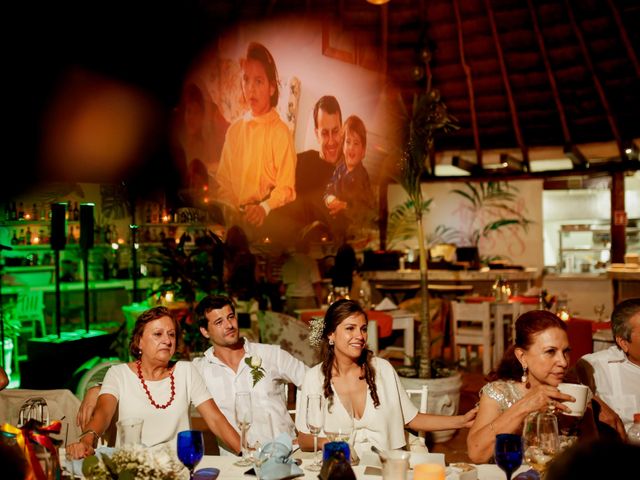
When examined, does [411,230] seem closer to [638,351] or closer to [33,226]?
[33,226]

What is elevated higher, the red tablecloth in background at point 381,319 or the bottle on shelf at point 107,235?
the bottle on shelf at point 107,235

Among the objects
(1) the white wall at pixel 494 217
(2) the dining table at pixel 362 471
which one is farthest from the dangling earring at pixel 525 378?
(1) the white wall at pixel 494 217

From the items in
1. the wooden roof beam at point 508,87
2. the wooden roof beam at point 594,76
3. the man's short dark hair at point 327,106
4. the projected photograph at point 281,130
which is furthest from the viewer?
the wooden roof beam at point 508,87

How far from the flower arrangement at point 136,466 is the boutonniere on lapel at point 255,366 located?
137 cm

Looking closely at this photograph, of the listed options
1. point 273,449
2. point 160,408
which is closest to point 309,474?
point 273,449

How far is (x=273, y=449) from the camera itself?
195 centimetres

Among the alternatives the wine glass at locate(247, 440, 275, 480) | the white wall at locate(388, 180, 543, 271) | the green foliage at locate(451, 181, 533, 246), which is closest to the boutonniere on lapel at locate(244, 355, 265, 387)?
the wine glass at locate(247, 440, 275, 480)

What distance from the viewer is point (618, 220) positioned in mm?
10047

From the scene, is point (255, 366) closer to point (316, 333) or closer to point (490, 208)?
point (316, 333)

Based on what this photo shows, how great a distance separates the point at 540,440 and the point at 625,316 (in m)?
1.32

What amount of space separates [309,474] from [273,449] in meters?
0.17

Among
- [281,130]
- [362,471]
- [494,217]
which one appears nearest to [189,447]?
[362,471]

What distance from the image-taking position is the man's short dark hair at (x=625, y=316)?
2.88 m

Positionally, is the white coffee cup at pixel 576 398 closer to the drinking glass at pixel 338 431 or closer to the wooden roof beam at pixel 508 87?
the drinking glass at pixel 338 431
